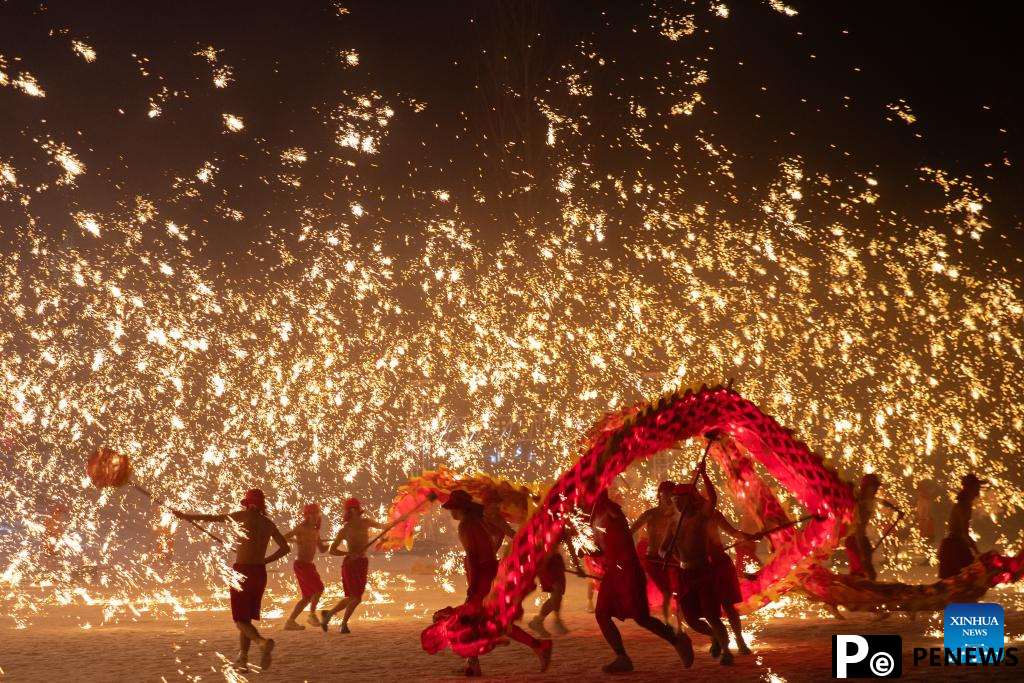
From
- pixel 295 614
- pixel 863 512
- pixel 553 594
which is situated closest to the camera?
pixel 553 594

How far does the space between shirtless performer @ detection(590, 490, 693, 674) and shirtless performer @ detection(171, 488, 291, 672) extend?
268 centimetres

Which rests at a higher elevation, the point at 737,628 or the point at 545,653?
the point at 737,628

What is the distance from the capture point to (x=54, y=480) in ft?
121

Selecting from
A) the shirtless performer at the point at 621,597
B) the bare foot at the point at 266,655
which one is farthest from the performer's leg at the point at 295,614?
the shirtless performer at the point at 621,597

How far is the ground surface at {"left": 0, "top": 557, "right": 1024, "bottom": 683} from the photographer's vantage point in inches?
311

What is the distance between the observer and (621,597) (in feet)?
26.3

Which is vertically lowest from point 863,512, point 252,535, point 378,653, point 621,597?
point 378,653

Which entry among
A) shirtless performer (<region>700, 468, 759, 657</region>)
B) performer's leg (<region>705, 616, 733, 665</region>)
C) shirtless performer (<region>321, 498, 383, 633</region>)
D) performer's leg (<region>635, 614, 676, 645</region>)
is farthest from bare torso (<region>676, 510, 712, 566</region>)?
shirtless performer (<region>321, 498, 383, 633</region>)

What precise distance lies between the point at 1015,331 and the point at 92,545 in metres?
23.9

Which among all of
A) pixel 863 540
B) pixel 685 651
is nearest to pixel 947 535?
pixel 863 540

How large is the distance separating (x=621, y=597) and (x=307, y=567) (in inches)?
209

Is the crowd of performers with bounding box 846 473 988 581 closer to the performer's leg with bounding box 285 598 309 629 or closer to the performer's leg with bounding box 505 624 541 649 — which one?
the performer's leg with bounding box 505 624 541 649

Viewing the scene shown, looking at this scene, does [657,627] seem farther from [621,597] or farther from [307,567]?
[307,567]

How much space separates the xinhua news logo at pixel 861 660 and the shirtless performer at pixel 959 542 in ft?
11.9
